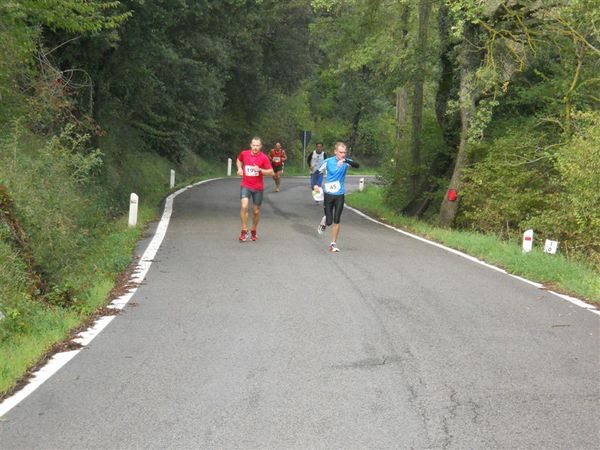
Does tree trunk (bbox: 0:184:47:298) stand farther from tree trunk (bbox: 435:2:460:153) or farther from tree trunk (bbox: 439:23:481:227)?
tree trunk (bbox: 435:2:460:153)

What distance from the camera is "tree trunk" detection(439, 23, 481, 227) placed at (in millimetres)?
15156

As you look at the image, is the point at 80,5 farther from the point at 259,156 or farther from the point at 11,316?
the point at 11,316

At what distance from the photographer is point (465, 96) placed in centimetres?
1489

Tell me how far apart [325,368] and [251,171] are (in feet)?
26.1

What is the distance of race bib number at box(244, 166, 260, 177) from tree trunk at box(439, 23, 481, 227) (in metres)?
4.46

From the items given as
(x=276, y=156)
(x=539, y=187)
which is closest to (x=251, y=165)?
(x=539, y=187)

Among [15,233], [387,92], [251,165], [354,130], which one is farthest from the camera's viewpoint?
[354,130]

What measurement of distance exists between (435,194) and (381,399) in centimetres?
1484

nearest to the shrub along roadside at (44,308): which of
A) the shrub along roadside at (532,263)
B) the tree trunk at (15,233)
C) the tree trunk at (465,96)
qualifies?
the tree trunk at (15,233)

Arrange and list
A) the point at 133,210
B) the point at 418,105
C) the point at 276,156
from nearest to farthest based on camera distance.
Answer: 1. the point at 133,210
2. the point at 418,105
3. the point at 276,156

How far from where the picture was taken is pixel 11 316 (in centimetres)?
673

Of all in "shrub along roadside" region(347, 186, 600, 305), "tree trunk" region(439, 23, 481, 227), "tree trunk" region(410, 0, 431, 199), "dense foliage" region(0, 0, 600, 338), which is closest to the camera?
"shrub along roadside" region(347, 186, 600, 305)

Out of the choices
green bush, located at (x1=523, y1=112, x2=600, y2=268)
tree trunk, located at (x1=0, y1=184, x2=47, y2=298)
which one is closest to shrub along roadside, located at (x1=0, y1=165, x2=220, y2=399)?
tree trunk, located at (x1=0, y1=184, x2=47, y2=298)

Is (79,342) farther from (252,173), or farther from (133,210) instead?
(133,210)
